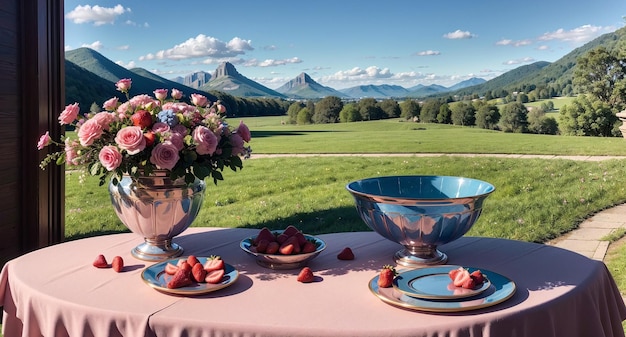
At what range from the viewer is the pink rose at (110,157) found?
1114 millimetres


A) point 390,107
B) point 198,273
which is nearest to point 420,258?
point 198,273

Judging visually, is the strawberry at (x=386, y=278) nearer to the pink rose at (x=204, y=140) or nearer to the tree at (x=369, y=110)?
the pink rose at (x=204, y=140)

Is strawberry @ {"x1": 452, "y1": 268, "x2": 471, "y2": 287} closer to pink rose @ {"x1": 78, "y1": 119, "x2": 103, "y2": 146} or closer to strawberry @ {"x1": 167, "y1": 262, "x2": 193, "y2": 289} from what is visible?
strawberry @ {"x1": 167, "y1": 262, "x2": 193, "y2": 289}

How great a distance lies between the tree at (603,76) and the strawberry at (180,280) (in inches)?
186

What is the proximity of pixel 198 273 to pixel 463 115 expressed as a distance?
193 inches

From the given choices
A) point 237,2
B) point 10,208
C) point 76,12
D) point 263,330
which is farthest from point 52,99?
point 237,2

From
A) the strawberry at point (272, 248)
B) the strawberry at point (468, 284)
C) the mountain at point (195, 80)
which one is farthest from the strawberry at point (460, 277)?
the mountain at point (195, 80)

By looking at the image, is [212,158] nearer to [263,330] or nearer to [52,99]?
[263,330]

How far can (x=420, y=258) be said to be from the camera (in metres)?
1.21

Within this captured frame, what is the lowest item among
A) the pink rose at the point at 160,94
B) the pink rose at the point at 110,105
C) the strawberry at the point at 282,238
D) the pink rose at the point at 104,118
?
the strawberry at the point at 282,238

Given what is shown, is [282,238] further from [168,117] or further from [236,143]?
[168,117]

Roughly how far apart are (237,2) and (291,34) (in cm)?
68

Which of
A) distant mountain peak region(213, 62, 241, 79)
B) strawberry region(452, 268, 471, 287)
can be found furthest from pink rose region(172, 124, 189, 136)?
distant mountain peak region(213, 62, 241, 79)

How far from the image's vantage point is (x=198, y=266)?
107 centimetres
